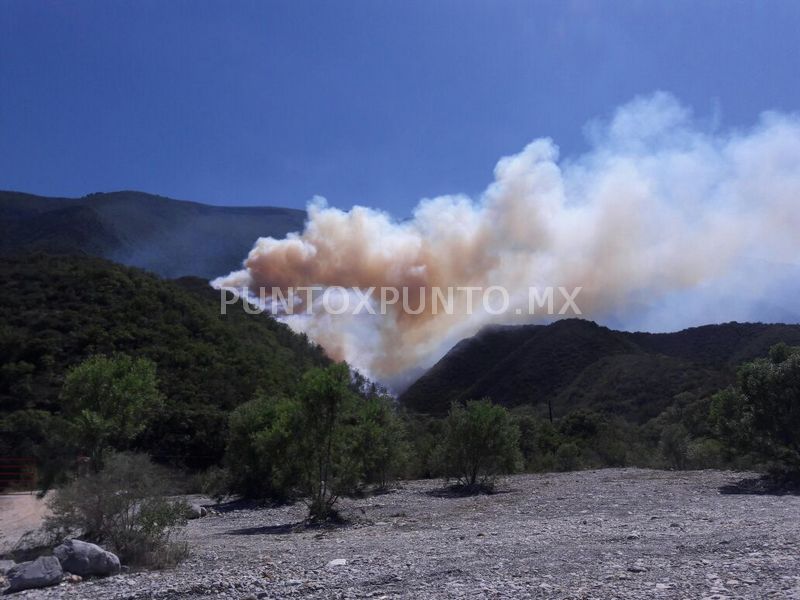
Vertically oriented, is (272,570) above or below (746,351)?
below

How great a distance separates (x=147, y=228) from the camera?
11144 cm

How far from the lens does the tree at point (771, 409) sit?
26672 mm

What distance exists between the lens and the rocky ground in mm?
8914

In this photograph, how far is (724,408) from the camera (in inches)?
1180

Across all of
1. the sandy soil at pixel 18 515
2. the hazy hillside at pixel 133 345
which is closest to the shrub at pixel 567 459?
the hazy hillside at pixel 133 345

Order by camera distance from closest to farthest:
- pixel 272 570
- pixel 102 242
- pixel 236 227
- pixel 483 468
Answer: pixel 272 570 → pixel 483 468 → pixel 102 242 → pixel 236 227

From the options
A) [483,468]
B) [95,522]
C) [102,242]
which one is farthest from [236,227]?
[95,522]

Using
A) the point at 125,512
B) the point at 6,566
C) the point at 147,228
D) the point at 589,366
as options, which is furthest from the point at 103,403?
the point at 147,228

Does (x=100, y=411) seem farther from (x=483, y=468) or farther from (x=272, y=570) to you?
(x=483, y=468)

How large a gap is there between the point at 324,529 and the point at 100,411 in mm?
7140

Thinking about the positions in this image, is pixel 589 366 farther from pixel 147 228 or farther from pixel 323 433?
pixel 147 228

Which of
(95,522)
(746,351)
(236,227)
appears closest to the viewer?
(95,522)

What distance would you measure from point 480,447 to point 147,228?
300ft

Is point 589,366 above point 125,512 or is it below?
above
